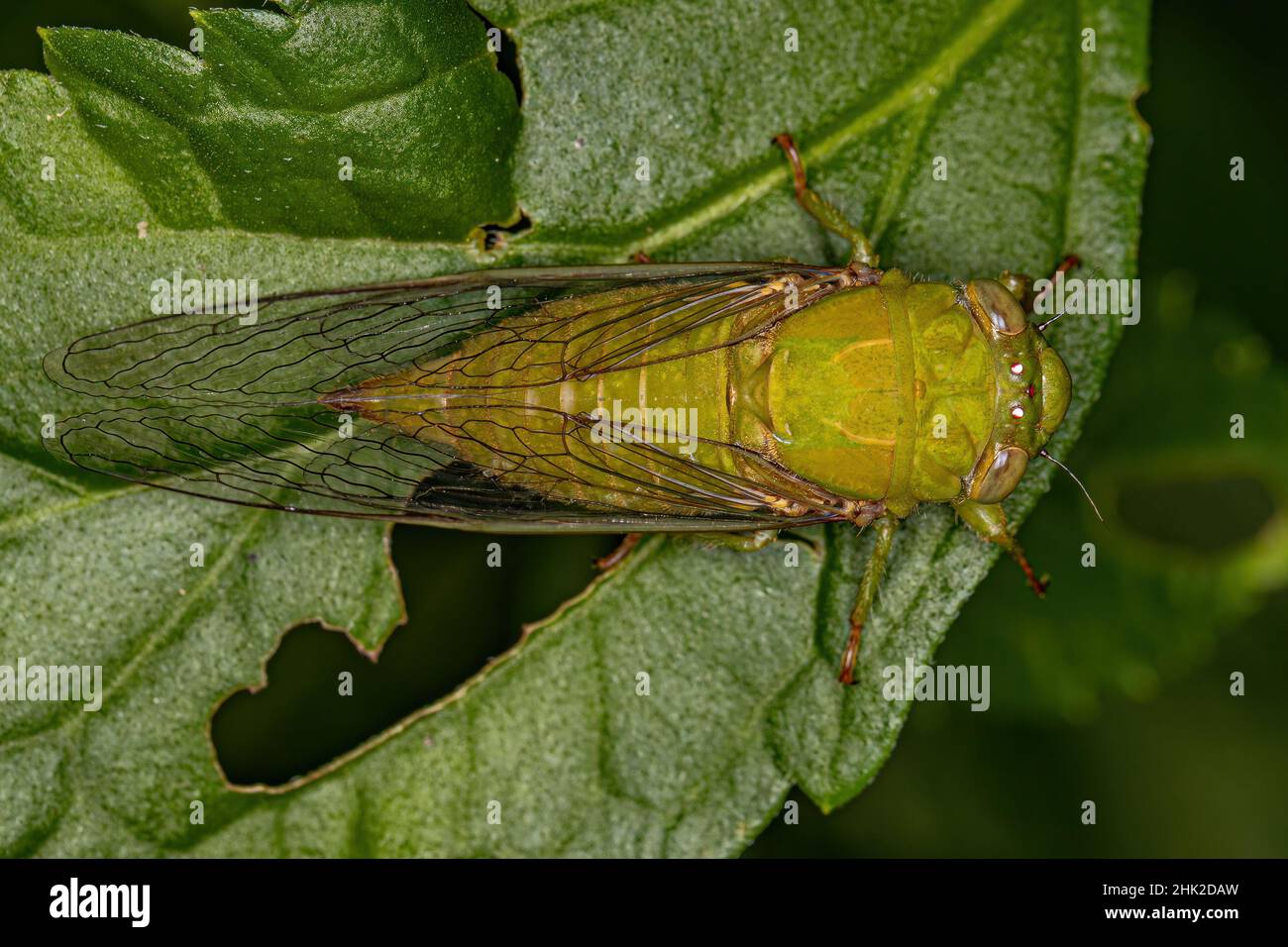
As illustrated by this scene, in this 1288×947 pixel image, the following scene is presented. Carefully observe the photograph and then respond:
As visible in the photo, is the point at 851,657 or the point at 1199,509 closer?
the point at 851,657

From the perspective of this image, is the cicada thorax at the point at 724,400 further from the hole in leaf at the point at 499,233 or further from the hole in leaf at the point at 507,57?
the hole in leaf at the point at 507,57

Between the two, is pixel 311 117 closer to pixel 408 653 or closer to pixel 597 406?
pixel 597 406

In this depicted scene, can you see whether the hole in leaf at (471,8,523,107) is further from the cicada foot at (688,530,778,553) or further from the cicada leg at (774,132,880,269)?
the cicada foot at (688,530,778,553)

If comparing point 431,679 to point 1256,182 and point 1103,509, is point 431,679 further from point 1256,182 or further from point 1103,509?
point 1256,182

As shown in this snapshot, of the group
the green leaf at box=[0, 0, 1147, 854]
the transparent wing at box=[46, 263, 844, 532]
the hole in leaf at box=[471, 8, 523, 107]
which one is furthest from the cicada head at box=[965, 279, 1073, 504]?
the hole in leaf at box=[471, 8, 523, 107]

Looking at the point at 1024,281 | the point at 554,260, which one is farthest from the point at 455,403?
the point at 1024,281

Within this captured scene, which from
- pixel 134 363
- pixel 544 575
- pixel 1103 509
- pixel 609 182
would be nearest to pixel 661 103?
pixel 609 182
